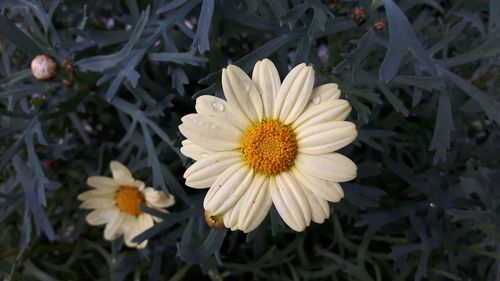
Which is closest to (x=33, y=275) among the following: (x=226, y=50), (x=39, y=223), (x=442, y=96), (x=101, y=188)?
(x=39, y=223)

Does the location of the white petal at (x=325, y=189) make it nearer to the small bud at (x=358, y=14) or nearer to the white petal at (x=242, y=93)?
the white petal at (x=242, y=93)

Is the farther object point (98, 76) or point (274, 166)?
point (98, 76)

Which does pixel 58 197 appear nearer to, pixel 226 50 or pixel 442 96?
pixel 226 50

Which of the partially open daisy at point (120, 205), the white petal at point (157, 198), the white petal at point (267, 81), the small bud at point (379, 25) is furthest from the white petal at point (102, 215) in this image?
the small bud at point (379, 25)

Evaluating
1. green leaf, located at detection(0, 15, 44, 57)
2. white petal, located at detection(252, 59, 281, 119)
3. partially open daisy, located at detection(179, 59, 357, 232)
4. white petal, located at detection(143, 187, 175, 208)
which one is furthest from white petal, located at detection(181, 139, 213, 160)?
green leaf, located at detection(0, 15, 44, 57)

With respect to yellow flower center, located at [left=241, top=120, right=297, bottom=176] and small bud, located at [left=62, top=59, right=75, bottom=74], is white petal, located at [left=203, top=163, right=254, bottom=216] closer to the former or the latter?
yellow flower center, located at [left=241, top=120, right=297, bottom=176]

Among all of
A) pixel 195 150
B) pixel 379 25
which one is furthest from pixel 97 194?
pixel 379 25
